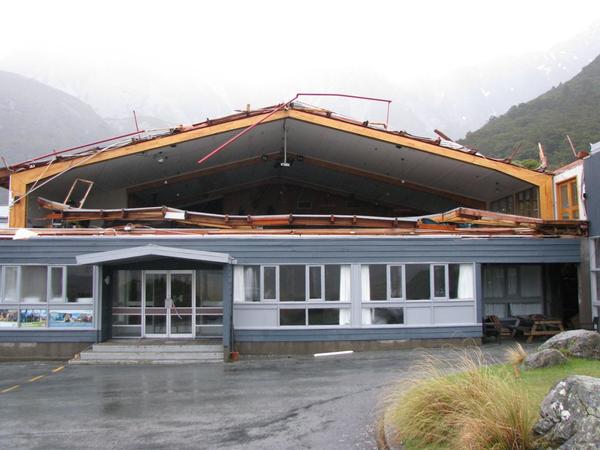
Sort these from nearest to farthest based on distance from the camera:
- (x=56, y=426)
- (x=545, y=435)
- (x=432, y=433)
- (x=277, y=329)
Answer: (x=545, y=435)
(x=432, y=433)
(x=56, y=426)
(x=277, y=329)

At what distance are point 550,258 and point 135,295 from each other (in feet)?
37.3

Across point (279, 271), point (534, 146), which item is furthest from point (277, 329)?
point (534, 146)

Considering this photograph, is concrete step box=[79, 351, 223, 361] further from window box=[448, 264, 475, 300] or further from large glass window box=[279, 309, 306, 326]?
window box=[448, 264, 475, 300]

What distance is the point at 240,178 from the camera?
24688mm

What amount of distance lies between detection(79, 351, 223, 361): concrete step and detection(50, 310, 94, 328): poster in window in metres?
1.12

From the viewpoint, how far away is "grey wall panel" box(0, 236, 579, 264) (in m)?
15.9

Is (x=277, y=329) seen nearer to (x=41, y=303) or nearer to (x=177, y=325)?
(x=177, y=325)

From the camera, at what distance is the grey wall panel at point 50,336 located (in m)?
15.7

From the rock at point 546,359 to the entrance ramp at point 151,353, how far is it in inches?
301

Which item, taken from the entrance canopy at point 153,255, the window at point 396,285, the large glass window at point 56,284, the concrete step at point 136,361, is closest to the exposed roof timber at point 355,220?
the window at point 396,285

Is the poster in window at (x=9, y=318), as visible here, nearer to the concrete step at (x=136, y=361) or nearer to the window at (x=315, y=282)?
the concrete step at (x=136, y=361)

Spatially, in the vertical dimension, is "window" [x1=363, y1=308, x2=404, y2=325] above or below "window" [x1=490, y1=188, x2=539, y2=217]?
Result: below

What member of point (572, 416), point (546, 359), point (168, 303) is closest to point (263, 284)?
point (168, 303)

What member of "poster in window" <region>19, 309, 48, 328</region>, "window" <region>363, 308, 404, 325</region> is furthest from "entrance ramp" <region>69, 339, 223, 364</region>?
"window" <region>363, 308, 404, 325</region>
